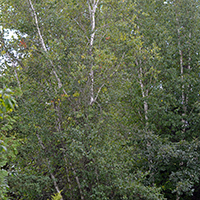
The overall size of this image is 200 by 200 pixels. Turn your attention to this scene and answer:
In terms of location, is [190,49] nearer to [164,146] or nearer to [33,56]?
[164,146]

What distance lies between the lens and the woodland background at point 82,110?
23.6 feet

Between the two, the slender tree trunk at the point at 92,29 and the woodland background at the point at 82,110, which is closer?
the woodland background at the point at 82,110

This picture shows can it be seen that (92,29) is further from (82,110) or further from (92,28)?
(82,110)

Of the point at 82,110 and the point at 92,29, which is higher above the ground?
the point at 92,29

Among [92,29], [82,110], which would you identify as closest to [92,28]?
[92,29]

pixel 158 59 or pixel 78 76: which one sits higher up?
pixel 158 59

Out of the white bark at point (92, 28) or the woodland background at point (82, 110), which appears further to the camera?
the white bark at point (92, 28)

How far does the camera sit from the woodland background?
7195 millimetres

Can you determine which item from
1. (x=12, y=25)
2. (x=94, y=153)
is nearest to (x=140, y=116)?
(x=94, y=153)

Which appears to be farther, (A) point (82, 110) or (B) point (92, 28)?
(B) point (92, 28)

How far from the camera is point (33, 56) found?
26.3 ft

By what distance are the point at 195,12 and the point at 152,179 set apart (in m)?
6.63

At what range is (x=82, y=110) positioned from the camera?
7652 mm

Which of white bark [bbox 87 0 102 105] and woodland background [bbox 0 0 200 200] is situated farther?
white bark [bbox 87 0 102 105]
